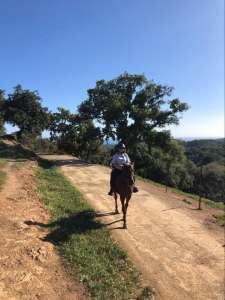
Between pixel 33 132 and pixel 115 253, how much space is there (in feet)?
141

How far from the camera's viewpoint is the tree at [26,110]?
47.8 m

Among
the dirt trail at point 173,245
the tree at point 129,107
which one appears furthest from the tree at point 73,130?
the dirt trail at point 173,245

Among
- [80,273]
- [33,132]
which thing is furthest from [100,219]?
[33,132]

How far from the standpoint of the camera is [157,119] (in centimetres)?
4019

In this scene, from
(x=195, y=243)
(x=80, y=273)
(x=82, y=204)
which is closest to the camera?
(x=80, y=273)

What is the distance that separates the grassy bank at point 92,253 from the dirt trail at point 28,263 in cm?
35

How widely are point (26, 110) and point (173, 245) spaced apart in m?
42.0

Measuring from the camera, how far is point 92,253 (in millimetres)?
9195

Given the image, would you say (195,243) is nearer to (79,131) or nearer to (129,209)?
(129,209)

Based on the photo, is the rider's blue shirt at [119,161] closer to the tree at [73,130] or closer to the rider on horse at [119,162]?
the rider on horse at [119,162]

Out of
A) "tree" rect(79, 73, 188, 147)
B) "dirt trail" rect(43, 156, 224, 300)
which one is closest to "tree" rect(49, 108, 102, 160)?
"tree" rect(79, 73, 188, 147)

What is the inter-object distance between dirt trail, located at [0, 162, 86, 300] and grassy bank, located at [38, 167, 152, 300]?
35 centimetres

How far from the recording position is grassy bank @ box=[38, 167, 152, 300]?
7566mm

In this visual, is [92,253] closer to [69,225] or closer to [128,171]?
[69,225]
